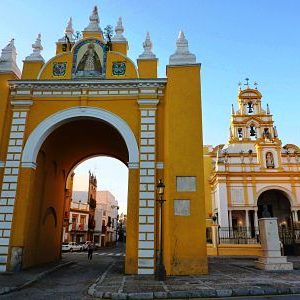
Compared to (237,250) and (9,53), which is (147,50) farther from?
(237,250)

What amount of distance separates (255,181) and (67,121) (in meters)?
23.4

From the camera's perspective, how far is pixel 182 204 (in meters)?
11.5

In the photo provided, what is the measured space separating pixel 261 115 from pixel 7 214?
30.9m

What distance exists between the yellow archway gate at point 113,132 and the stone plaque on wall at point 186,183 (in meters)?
0.04

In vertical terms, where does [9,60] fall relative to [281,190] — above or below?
above

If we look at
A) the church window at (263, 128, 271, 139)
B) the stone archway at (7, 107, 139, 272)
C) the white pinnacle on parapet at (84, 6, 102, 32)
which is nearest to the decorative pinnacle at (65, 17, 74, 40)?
the white pinnacle on parapet at (84, 6, 102, 32)

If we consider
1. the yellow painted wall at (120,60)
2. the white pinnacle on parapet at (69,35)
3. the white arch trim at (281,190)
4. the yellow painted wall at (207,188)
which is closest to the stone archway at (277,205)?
the white arch trim at (281,190)

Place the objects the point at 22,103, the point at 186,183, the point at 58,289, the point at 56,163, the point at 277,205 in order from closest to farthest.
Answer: the point at 58,289 < the point at 186,183 < the point at 22,103 < the point at 56,163 < the point at 277,205

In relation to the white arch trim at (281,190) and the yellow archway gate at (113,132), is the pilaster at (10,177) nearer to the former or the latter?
the yellow archway gate at (113,132)

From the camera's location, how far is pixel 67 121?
532 inches

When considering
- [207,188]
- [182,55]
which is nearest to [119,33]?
[182,55]

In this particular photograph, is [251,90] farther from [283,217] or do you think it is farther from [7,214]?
[7,214]

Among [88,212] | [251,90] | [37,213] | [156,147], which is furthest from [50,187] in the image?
[88,212]

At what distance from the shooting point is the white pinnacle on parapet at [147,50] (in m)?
14.0
